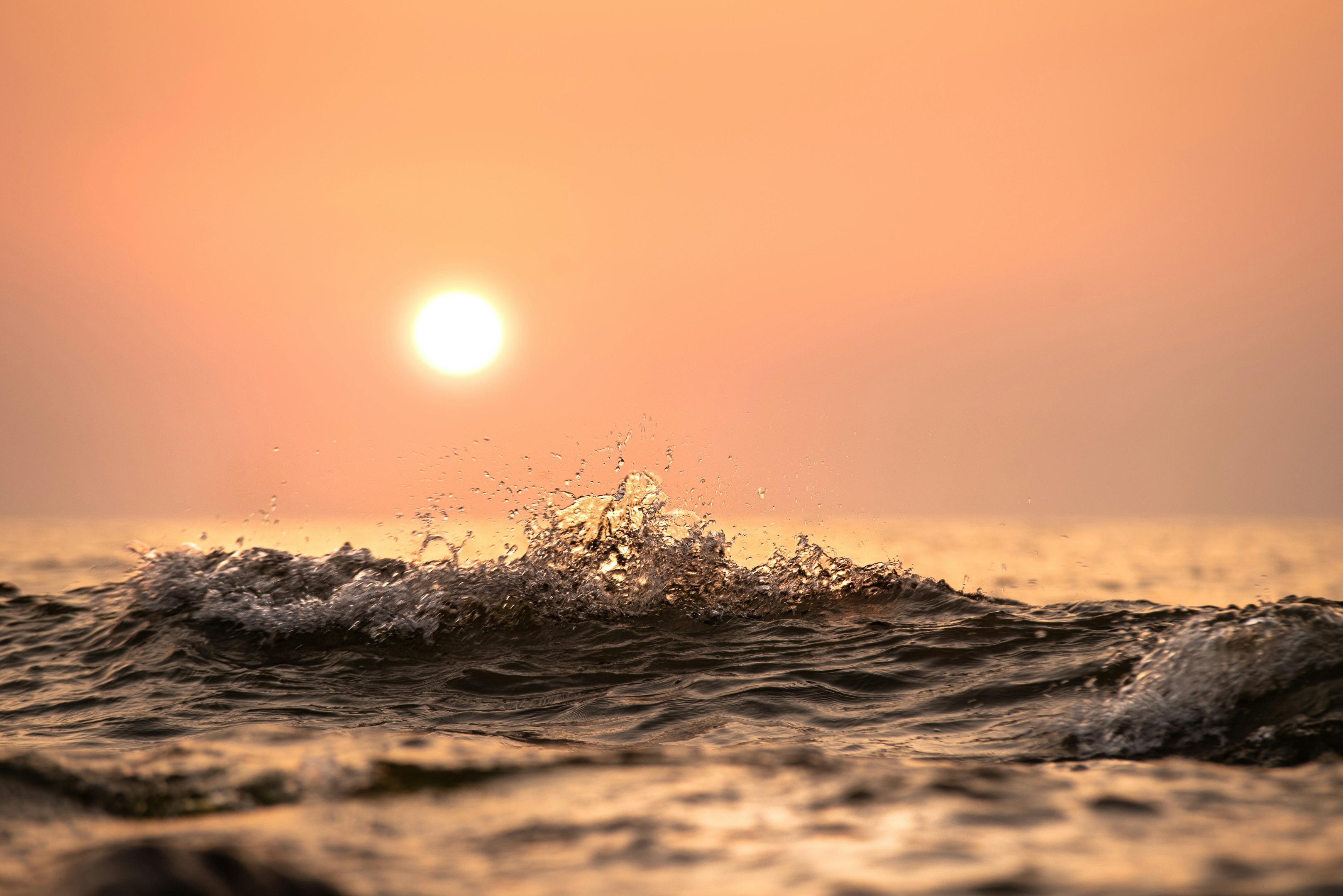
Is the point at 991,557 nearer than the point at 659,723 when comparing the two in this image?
No

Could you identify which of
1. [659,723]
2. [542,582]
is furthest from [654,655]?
[542,582]

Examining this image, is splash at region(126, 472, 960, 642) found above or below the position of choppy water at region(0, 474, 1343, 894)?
above

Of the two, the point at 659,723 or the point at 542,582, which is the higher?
the point at 542,582

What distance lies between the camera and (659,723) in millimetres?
5512

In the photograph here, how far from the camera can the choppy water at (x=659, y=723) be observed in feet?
8.34

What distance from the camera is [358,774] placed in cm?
330

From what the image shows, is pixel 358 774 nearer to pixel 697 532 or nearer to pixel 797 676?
pixel 797 676

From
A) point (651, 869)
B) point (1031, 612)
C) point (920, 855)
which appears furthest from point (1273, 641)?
point (651, 869)

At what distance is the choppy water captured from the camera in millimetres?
2541

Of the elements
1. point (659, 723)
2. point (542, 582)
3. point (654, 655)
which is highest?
point (542, 582)

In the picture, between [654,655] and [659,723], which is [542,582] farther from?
[659,723]

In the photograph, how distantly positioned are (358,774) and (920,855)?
1.90 m

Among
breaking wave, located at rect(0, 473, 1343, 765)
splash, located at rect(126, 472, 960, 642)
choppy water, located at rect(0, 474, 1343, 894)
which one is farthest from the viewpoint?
A: splash, located at rect(126, 472, 960, 642)

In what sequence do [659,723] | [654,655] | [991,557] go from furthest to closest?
1. [991,557]
2. [654,655]
3. [659,723]
